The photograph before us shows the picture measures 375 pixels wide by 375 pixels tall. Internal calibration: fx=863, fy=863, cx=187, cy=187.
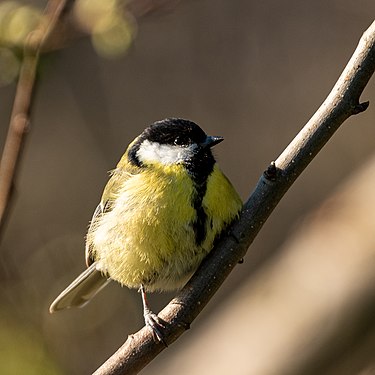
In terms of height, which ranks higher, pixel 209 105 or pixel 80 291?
pixel 80 291

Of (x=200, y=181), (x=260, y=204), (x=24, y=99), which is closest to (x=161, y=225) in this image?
(x=200, y=181)

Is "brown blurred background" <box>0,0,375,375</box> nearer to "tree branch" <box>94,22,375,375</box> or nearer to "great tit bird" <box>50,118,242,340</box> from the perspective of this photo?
"great tit bird" <box>50,118,242,340</box>

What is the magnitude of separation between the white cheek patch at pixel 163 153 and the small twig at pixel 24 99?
0.68 metres

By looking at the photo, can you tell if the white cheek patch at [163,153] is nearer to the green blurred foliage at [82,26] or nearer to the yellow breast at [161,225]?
the yellow breast at [161,225]

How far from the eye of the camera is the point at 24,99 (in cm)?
244

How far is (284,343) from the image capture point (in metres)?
3.96

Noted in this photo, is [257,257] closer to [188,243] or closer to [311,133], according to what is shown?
[188,243]

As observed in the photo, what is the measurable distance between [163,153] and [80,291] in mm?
791

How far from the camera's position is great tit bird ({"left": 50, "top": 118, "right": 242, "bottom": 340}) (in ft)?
9.34

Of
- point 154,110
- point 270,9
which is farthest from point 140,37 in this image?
point 270,9

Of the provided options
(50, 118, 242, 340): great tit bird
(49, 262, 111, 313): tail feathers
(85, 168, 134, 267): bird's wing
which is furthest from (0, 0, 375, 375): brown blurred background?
(50, 118, 242, 340): great tit bird

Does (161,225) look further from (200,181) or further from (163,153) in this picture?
(163,153)

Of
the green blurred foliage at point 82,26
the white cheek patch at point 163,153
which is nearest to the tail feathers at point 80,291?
the white cheek patch at point 163,153

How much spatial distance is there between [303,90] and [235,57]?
0.50 meters
